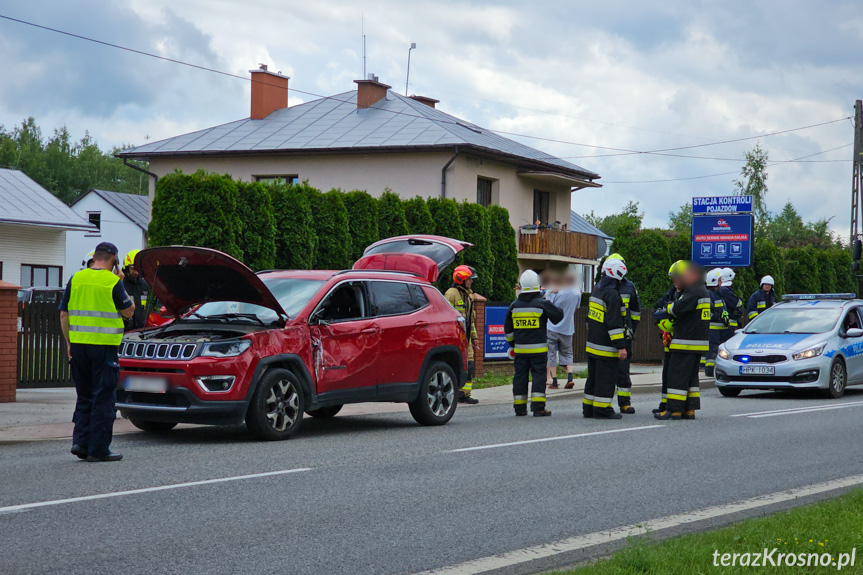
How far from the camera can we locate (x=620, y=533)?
627 cm

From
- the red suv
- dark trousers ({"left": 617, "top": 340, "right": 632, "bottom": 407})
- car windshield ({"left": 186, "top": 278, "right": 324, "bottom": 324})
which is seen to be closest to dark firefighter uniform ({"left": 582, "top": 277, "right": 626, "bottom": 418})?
dark trousers ({"left": 617, "top": 340, "right": 632, "bottom": 407})

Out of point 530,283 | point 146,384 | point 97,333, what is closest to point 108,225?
point 530,283

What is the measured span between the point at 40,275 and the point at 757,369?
31087mm

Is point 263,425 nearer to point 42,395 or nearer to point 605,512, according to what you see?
point 605,512

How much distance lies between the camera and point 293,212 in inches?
802

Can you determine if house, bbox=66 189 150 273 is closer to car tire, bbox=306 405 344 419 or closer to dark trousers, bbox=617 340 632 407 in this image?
car tire, bbox=306 405 344 419

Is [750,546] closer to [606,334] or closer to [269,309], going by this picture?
[269,309]

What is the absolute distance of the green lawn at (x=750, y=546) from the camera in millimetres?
5129

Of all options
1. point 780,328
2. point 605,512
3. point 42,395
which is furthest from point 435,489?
point 780,328

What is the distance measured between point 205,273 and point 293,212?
A: 392 inches

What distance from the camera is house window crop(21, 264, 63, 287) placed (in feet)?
129

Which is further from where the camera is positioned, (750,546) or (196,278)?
(196,278)

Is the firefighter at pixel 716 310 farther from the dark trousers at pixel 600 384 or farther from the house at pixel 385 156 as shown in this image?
the house at pixel 385 156

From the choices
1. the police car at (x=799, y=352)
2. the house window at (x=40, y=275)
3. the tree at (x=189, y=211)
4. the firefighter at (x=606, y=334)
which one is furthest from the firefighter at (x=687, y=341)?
the house window at (x=40, y=275)
